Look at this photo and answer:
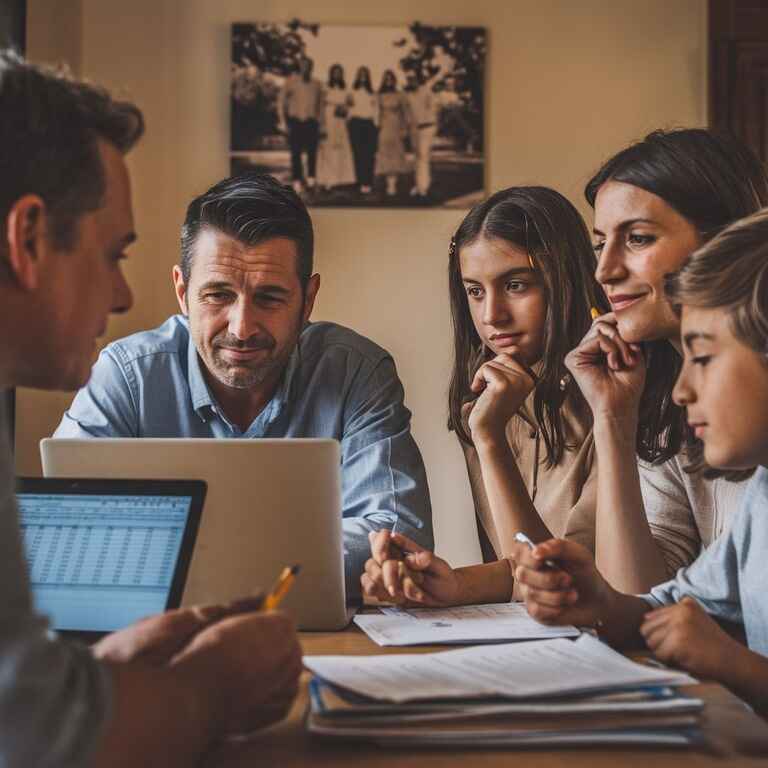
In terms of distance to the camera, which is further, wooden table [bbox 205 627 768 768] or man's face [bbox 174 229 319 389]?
man's face [bbox 174 229 319 389]

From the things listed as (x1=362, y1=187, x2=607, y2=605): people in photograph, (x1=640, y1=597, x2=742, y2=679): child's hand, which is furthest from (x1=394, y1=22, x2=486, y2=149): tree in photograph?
(x1=640, y1=597, x2=742, y2=679): child's hand

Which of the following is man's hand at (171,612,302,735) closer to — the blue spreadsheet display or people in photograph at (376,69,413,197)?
the blue spreadsheet display

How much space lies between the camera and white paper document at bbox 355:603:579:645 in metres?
1.21

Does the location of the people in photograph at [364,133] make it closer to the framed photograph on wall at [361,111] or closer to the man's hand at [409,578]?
the framed photograph on wall at [361,111]

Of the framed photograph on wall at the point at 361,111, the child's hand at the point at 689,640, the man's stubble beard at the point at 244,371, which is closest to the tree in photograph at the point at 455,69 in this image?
the framed photograph on wall at the point at 361,111

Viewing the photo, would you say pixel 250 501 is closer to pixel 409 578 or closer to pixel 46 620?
pixel 409 578

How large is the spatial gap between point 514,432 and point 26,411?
1.53 m

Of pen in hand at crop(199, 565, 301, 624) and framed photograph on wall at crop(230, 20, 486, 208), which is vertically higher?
framed photograph on wall at crop(230, 20, 486, 208)

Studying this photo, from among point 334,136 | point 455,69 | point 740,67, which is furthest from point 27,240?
point 740,67

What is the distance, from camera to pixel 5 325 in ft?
2.93

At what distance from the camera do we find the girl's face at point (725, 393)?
4.00 feet

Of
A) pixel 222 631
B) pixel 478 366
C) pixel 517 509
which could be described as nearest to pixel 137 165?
pixel 478 366

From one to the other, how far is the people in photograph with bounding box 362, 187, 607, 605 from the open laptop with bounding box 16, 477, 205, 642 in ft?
2.90

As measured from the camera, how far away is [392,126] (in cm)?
347
